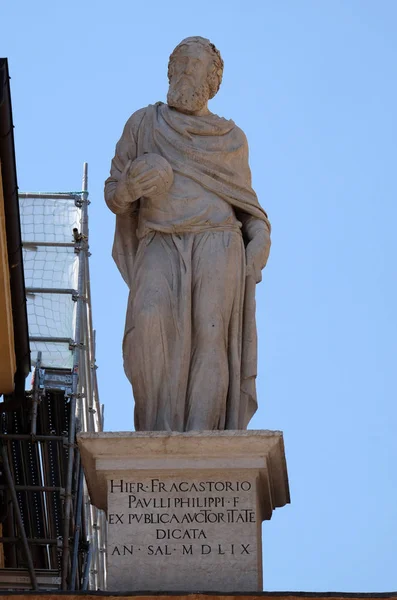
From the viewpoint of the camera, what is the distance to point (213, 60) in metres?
15.8

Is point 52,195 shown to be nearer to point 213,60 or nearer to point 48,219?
point 48,219

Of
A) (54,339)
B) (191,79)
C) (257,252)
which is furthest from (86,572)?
(191,79)

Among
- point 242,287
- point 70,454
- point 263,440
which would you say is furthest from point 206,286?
point 70,454

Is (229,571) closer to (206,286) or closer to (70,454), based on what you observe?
(206,286)

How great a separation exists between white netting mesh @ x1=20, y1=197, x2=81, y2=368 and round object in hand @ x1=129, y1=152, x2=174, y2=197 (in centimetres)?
531

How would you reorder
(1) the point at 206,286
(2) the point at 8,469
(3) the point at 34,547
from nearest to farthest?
1. (1) the point at 206,286
2. (2) the point at 8,469
3. (3) the point at 34,547

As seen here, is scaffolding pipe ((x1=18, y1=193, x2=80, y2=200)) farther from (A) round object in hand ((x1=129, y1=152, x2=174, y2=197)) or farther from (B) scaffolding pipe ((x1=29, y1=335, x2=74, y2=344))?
(A) round object in hand ((x1=129, y1=152, x2=174, y2=197))

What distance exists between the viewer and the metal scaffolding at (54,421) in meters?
18.8

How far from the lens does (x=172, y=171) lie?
1535 centimetres

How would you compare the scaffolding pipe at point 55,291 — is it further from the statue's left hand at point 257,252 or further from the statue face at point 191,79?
the statue's left hand at point 257,252

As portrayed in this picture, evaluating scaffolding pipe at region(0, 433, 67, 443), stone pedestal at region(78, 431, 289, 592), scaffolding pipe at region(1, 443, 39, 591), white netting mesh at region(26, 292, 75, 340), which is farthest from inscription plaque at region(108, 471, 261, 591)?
white netting mesh at region(26, 292, 75, 340)

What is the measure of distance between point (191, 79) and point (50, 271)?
20.1ft

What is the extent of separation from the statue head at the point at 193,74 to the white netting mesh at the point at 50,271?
202 inches

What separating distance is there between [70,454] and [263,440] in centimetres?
498
